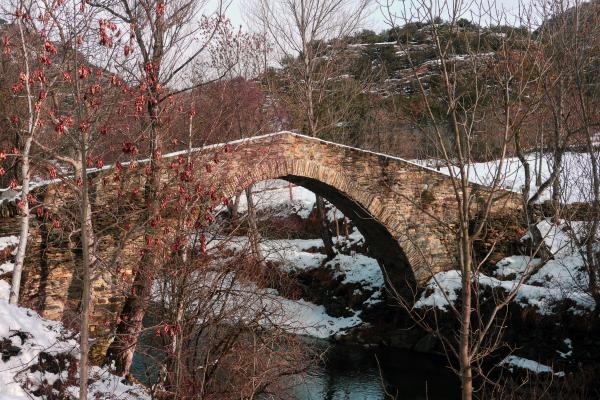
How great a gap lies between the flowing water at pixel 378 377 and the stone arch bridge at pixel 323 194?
1.52 meters

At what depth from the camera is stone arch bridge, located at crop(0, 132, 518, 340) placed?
786 cm

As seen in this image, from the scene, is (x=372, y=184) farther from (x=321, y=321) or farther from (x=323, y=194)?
(x=321, y=321)

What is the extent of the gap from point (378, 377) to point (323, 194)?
12.1 ft

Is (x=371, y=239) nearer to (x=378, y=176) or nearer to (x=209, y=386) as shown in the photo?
(x=378, y=176)

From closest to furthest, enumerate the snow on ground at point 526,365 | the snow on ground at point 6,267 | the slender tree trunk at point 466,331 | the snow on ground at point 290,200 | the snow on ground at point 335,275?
the slender tree trunk at point 466,331, the snow on ground at point 6,267, the snow on ground at point 526,365, the snow on ground at point 335,275, the snow on ground at point 290,200

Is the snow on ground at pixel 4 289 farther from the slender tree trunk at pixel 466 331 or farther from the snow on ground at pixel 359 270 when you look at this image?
the snow on ground at pixel 359 270

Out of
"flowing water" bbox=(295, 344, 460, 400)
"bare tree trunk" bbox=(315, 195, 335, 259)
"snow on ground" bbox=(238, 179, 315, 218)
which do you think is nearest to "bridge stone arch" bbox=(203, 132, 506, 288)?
"flowing water" bbox=(295, 344, 460, 400)

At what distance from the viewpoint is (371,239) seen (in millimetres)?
12484

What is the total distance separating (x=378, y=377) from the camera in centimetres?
991

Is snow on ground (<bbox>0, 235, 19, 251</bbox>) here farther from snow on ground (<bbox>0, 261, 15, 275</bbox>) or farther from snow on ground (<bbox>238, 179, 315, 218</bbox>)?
snow on ground (<bbox>238, 179, 315, 218</bbox>)

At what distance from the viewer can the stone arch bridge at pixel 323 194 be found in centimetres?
786

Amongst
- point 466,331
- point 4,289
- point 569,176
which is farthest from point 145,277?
point 569,176

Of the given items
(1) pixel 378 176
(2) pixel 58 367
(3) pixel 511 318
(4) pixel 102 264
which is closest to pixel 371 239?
(1) pixel 378 176

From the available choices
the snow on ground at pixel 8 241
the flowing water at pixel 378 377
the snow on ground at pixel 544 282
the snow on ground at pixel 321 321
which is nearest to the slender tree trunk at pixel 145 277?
the snow on ground at pixel 8 241
